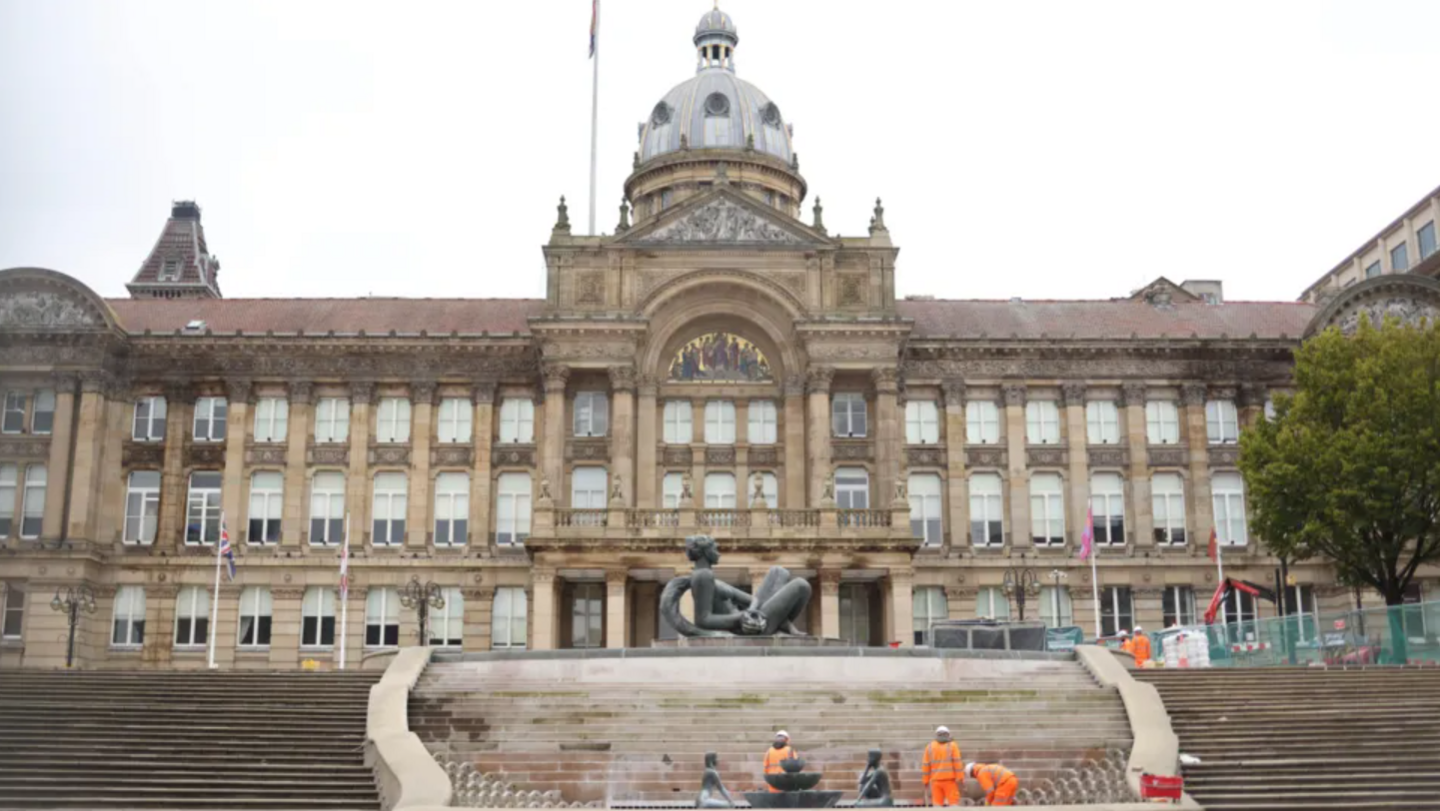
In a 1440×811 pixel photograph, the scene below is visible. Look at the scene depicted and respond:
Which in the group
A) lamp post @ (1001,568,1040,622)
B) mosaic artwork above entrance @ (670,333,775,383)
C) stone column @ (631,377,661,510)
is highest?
mosaic artwork above entrance @ (670,333,775,383)

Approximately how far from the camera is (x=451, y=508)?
200 ft

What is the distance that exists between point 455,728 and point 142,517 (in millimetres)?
34779

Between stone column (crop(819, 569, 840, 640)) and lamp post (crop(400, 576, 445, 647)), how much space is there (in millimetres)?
13981

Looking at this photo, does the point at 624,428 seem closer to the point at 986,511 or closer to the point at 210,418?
the point at 986,511

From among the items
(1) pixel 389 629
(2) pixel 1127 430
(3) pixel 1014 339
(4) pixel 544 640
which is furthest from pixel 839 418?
(1) pixel 389 629

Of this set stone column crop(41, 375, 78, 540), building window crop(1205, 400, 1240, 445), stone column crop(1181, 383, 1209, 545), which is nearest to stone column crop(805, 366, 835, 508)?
stone column crop(1181, 383, 1209, 545)

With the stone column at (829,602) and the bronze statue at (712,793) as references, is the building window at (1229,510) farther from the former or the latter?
the bronze statue at (712,793)

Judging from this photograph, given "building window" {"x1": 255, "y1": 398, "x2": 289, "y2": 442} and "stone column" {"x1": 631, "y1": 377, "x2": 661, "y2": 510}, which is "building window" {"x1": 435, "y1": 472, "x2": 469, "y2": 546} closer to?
"building window" {"x1": 255, "y1": 398, "x2": 289, "y2": 442}

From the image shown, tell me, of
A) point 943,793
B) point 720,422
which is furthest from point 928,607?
point 943,793

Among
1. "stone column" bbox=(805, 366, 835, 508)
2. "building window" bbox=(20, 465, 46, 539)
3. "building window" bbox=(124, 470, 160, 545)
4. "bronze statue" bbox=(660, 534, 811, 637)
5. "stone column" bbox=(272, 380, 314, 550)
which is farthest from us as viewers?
"building window" bbox=(124, 470, 160, 545)

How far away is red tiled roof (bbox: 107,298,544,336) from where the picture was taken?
64375 millimetres

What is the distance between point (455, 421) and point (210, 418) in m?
9.87

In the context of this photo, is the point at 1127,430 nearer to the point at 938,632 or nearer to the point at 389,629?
the point at 938,632

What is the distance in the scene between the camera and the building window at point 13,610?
57406mm
